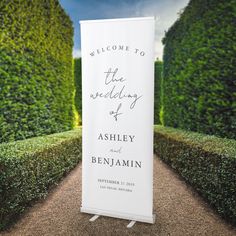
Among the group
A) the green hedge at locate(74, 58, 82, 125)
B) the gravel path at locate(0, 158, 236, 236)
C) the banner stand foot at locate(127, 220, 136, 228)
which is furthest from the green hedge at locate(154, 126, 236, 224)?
the green hedge at locate(74, 58, 82, 125)

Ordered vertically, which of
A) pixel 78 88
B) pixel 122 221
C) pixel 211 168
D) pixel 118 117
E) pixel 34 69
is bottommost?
pixel 122 221

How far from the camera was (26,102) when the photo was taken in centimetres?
481

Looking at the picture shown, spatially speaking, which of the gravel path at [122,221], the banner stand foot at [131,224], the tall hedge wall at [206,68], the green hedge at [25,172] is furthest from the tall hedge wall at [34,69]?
the tall hedge wall at [206,68]

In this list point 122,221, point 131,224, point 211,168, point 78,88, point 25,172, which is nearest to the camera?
point 131,224

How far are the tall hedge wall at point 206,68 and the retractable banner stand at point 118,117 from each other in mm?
2079

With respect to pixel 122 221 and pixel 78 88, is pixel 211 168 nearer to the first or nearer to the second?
pixel 122 221

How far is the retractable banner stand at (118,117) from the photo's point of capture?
2.92m

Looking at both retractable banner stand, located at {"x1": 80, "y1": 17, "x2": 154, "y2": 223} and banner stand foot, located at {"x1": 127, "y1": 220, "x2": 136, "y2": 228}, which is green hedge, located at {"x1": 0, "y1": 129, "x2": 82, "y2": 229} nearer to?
retractable banner stand, located at {"x1": 80, "y1": 17, "x2": 154, "y2": 223}

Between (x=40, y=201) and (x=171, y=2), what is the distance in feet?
20.2

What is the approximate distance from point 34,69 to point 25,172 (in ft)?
8.23

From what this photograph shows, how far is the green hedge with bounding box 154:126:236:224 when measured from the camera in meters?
2.90

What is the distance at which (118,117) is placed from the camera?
3.04 metres

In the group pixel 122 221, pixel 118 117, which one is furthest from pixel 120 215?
pixel 118 117

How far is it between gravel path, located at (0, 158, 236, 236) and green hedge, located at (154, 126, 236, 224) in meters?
0.18
